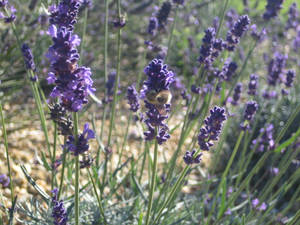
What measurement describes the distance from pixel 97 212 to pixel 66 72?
139 cm

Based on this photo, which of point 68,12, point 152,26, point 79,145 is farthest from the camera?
point 152,26

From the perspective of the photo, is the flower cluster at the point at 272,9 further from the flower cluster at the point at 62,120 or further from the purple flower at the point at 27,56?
the flower cluster at the point at 62,120

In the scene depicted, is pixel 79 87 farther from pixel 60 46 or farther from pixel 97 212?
pixel 97 212

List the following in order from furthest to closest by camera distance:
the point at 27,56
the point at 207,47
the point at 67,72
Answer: the point at 207,47 → the point at 27,56 → the point at 67,72

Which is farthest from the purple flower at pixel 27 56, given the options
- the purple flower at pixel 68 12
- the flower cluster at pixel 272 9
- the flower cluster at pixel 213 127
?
the flower cluster at pixel 272 9

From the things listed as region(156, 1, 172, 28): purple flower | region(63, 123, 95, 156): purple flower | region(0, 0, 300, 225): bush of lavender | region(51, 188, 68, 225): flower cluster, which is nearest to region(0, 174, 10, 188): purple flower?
region(0, 0, 300, 225): bush of lavender

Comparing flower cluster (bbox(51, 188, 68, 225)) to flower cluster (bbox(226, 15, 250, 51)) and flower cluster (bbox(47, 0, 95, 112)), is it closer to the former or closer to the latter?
flower cluster (bbox(47, 0, 95, 112))

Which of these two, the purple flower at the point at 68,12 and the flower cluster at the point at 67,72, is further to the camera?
the purple flower at the point at 68,12

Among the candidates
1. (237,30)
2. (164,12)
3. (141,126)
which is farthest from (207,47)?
(141,126)

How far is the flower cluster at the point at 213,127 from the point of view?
143 cm

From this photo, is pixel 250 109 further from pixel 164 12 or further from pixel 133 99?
pixel 164 12

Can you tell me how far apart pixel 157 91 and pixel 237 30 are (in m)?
1.06

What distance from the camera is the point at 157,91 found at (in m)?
1.33

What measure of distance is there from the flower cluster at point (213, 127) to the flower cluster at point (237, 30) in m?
0.89
